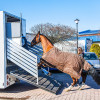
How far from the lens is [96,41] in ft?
111

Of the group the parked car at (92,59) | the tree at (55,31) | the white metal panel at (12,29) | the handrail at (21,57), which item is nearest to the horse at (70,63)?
the handrail at (21,57)

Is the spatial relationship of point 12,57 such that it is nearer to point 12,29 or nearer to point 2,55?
point 2,55

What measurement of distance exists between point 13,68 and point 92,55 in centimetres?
848

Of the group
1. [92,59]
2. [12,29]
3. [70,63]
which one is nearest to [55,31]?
[92,59]

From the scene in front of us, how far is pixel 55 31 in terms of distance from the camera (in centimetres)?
2238

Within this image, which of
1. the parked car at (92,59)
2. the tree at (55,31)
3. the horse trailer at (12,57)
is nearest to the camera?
the horse trailer at (12,57)

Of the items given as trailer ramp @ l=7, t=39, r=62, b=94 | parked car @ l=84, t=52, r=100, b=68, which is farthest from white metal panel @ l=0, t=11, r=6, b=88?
parked car @ l=84, t=52, r=100, b=68

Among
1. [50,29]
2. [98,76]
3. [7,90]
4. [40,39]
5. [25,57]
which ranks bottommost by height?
[7,90]

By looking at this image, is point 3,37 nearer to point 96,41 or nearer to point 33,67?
point 33,67

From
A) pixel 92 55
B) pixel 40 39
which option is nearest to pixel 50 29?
pixel 92 55

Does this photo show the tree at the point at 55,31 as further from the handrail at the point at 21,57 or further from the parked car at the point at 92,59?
the handrail at the point at 21,57

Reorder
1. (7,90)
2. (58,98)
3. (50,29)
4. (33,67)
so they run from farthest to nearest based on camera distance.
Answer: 1. (50,29)
2. (7,90)
3. (33,67)
4. (58,98)

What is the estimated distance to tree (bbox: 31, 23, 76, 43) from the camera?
874 inches

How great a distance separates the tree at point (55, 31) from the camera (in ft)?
72.8
